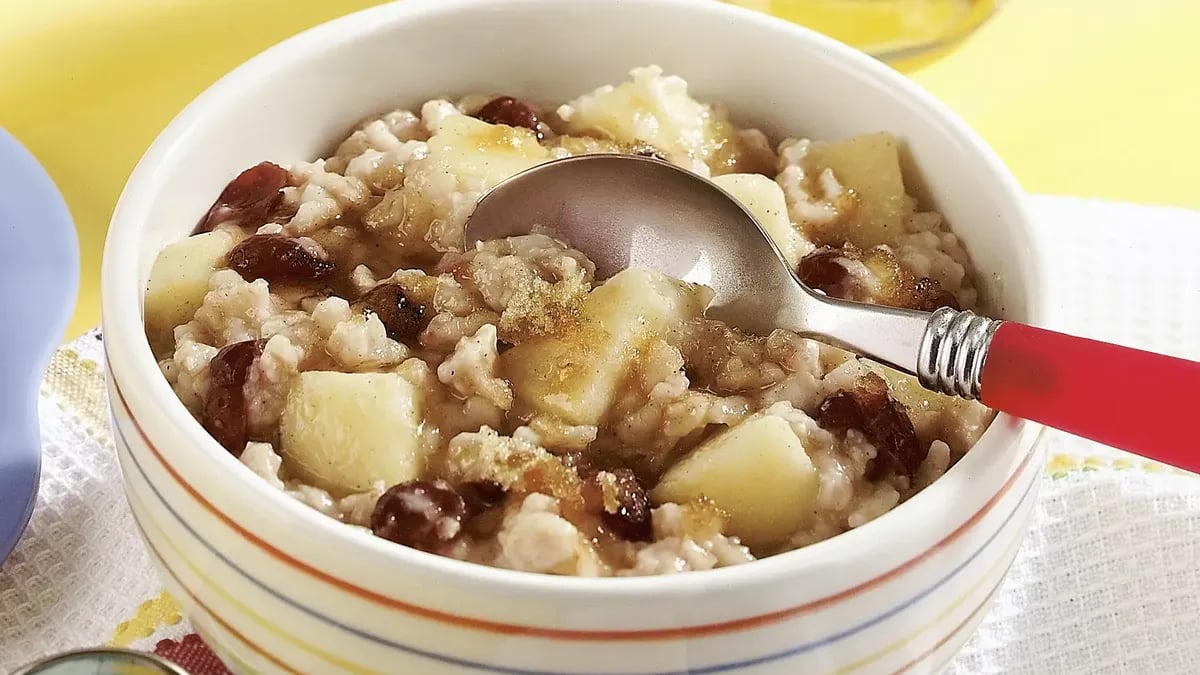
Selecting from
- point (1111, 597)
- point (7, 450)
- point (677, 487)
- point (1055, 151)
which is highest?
point (677, 487)

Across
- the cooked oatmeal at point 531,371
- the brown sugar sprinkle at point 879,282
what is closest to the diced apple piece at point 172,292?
the cooked oatmeal at point 531,371

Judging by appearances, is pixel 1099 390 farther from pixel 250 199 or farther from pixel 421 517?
pixel 250 199

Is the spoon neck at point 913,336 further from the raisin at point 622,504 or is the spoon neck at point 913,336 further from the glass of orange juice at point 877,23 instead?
the glass of orange juice at point 877,23

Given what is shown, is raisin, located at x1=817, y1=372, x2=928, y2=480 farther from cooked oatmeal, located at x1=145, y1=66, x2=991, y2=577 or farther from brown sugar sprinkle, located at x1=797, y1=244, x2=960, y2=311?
brown sugar sprinkle, located at x1=797, y1=244, x2=960, y2=311

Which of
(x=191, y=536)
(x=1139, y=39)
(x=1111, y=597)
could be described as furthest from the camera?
(x=1139, y=39)

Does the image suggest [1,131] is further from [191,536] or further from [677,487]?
[677,487]

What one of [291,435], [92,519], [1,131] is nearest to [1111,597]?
[291,435]
